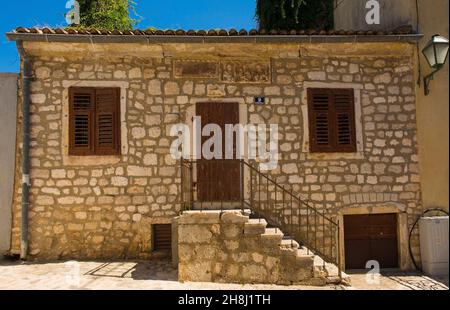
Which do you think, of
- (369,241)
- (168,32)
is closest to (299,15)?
(168,32)

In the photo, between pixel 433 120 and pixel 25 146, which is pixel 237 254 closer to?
pixel 25 146

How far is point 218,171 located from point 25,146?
3.60m

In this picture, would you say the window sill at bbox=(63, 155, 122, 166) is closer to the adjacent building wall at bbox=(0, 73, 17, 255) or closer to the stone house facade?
the stone house facade

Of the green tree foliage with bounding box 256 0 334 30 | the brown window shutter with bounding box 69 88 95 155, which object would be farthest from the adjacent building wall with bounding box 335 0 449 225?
the brown window shutter with bounding box 69 88 95 155

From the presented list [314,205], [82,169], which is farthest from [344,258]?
[82,169]

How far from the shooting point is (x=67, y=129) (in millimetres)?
6848

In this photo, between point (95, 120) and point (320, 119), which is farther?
point (320, 119)

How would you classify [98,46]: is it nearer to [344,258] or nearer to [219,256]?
[219,256]

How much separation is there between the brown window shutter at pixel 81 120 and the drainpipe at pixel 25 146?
2.46 ft

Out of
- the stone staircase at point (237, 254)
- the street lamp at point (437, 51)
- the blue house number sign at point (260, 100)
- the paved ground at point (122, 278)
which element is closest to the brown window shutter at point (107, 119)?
the paved ground at point (122, 278)

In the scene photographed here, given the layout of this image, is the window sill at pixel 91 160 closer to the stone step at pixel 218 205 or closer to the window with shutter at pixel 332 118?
the stone step at pixel 218 205

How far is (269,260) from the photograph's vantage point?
543cm

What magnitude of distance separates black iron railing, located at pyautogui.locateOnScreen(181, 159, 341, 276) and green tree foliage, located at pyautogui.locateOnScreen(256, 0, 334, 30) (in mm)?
7446

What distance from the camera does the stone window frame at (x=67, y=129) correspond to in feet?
22.3
